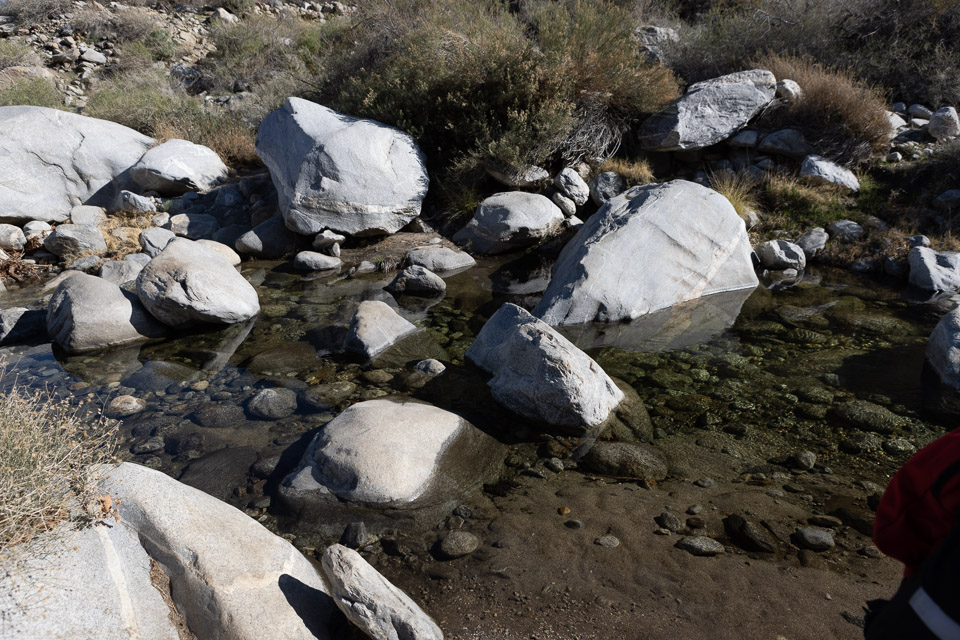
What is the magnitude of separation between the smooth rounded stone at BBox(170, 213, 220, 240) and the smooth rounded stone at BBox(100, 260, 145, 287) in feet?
5.40

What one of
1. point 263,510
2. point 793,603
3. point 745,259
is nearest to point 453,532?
point 263,510

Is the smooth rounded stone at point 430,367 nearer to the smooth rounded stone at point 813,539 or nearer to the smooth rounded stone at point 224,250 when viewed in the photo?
the smooth rounded stone at point 813,539

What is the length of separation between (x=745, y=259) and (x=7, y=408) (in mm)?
7703

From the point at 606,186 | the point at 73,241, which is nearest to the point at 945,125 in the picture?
the point at 606,186

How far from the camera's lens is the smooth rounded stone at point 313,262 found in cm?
840

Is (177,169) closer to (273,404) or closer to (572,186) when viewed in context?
(572,186)

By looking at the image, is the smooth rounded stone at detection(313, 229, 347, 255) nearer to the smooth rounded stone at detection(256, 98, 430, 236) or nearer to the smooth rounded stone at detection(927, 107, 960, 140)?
the smooth rounded stone at detection(256, 98, 430, 236)

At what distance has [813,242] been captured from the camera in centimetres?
870

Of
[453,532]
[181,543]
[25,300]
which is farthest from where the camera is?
[25,300]

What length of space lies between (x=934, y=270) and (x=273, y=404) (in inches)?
320

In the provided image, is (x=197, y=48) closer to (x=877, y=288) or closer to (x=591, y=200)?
(x=591, y=200)

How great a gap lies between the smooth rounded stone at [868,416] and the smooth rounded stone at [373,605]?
372cm

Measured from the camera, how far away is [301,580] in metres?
2.86

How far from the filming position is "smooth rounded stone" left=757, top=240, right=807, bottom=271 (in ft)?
27.6
